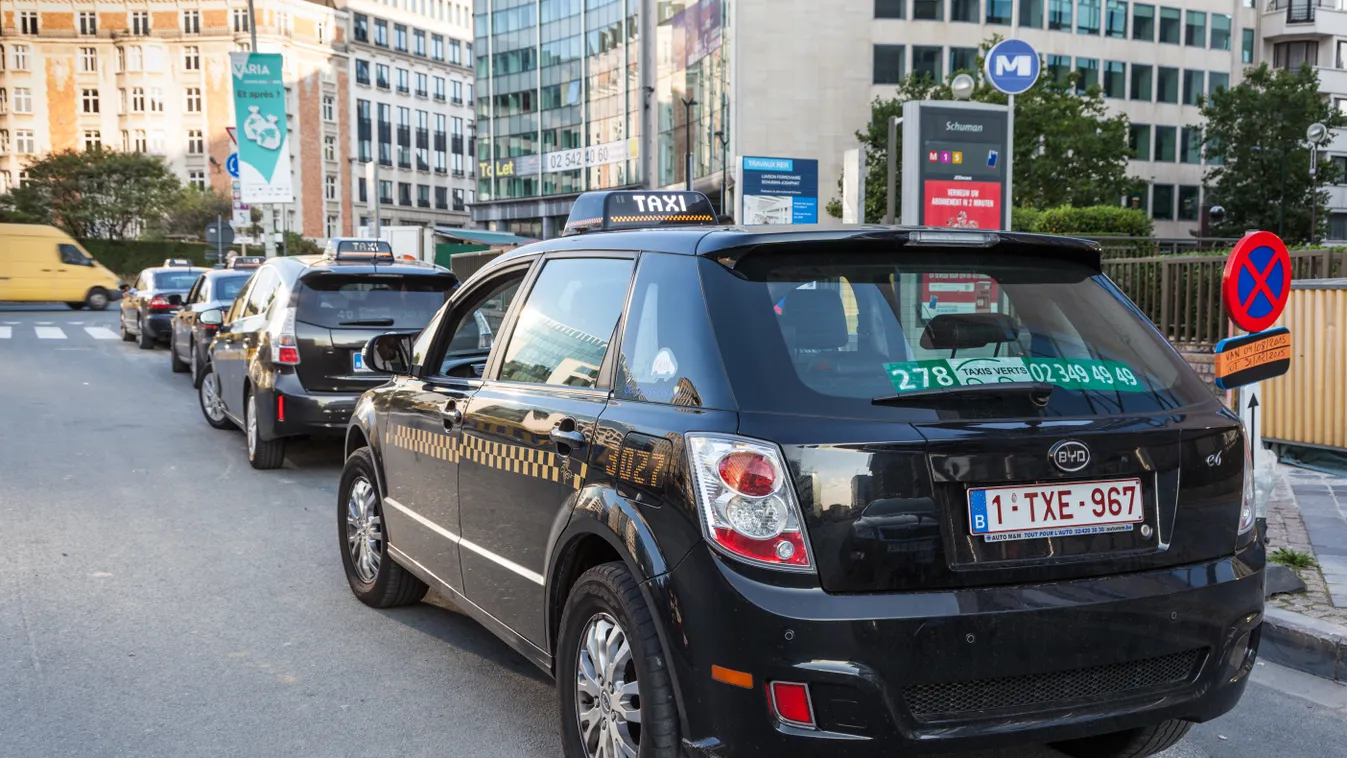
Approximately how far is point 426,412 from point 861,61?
56.9 metres

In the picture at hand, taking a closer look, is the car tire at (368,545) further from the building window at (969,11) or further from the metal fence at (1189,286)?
the building window at (969,11)

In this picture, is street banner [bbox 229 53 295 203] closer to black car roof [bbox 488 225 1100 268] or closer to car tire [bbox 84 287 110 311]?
car tire [bbox 84 287 110 311]

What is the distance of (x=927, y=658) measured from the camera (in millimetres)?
2891

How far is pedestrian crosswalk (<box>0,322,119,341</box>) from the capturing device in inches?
1026

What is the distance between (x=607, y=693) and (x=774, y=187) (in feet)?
54.2

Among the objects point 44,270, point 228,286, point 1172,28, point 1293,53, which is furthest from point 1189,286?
point 1293,53

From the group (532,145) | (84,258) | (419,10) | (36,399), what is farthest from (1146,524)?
(419,10)

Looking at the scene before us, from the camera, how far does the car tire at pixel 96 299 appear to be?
38438mm

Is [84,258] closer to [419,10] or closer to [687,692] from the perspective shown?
[687,692]

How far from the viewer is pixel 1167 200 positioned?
6638 centimetres

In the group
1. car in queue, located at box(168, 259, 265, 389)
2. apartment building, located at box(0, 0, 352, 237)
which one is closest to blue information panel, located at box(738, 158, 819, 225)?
car in queue, located at box(168, 259, 265, 389)

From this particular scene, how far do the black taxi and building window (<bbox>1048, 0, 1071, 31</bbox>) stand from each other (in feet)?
206

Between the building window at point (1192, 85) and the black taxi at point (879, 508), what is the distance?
69.1m

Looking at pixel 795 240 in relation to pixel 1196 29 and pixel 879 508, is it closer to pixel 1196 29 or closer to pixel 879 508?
pixel 879 508
